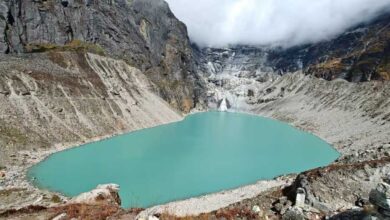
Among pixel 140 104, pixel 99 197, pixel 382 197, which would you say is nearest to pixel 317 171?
pixel 382 197

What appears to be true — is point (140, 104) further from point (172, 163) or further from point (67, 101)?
point (172, 163)

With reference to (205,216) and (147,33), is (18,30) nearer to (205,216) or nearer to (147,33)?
(147,33)

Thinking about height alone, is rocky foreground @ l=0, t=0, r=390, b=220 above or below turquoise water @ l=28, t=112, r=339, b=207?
above

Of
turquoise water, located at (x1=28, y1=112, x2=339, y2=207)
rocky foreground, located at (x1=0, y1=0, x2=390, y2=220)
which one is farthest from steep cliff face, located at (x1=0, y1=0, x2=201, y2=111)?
turquoise water, located at (x1=28, y1=112, x2=339, y2=207)

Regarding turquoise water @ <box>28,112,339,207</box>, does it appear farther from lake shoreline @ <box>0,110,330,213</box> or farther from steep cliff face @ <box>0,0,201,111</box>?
steep cliff face @ <box>0,0,201,111</box>

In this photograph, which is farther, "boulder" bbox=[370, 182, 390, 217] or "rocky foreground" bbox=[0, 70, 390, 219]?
"rocky foreground" bbox=[0, 70, 390, 219]

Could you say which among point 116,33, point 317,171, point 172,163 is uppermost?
point 116,33
